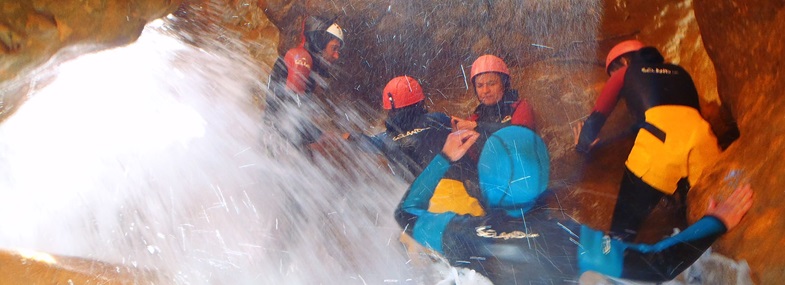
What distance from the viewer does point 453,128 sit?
2082 millimetres

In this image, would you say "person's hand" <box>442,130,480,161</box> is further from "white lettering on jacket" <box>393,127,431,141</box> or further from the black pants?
the black pants

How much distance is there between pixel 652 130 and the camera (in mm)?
1873

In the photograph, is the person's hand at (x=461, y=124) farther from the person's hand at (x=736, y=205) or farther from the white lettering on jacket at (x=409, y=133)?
the person's hand at (x=736, y=205)

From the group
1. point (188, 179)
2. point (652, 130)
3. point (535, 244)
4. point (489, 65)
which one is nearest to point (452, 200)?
point (535, 244)

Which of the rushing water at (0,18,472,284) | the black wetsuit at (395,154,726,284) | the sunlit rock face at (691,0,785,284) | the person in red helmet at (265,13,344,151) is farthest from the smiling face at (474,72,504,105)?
the sunlit rock face at (691,0,785,284)

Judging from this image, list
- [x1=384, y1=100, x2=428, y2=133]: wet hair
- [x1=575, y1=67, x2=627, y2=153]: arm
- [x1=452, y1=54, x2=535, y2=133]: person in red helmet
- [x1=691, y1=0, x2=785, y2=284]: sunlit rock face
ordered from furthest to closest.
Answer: [x1=384, y1=100, x2=428, y2=133]: wet hair, [x1=452, y1=54, x2=535, y2=133]: person in red helmet, [x1=575, y1=67, x2=627, y2=153]: arm, [x1=691, y1=0, x2=785, y2=284]: sunlit rock face

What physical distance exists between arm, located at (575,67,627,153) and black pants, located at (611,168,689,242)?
0.13m

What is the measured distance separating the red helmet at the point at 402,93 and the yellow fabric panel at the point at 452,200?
0.27 m

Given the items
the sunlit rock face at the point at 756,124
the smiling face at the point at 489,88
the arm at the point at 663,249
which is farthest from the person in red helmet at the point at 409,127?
the sunlit rock face at the point at 756,124

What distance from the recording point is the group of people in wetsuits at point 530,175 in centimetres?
186

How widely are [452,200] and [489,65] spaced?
1.37ft

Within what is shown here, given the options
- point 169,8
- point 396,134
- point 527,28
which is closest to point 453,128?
point 396,134

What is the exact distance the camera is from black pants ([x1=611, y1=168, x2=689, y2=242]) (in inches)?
74.3

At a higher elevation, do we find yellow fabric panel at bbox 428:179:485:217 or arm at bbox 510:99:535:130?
arm at bbox 510:99:535:130
